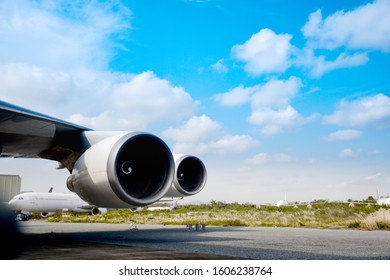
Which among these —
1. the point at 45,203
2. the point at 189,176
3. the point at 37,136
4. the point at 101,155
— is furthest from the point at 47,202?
the point at 101,155

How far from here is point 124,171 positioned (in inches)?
445

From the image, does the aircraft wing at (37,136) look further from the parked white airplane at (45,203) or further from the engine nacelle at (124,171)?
the parked white airplane at (45,203)

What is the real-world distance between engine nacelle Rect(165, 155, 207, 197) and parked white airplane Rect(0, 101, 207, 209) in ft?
11.5

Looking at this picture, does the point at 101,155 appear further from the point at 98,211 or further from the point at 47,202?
the point at 98,211

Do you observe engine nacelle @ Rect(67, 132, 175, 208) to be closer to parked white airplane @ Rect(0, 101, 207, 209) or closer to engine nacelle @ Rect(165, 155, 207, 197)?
parked white airplane @ Rect(0, 101, 207, 209)

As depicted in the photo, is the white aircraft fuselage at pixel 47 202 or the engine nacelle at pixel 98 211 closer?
the white aircraft fuselage at pixel 47 202

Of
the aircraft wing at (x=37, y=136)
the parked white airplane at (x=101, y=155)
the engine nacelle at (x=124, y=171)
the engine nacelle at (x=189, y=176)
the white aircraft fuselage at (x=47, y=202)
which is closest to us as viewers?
the engine nacelle at (x=124, y=171)

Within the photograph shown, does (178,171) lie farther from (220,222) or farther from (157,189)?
(220,222)

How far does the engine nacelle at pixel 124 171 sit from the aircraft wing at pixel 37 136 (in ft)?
3.63

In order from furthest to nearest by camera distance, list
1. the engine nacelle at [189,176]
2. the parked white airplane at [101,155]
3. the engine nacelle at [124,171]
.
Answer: the engine nacelle at [189,176]
the parked white airplane at [101,155]
the engine nacelle at [124,171]

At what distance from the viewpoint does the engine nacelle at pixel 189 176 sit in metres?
15.5

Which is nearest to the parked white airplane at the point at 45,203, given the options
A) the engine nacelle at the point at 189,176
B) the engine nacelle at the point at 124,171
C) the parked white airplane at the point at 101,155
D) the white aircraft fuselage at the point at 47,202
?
the white aircraft fuselage at the point at 47,202

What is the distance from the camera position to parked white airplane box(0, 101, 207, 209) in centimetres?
1028
